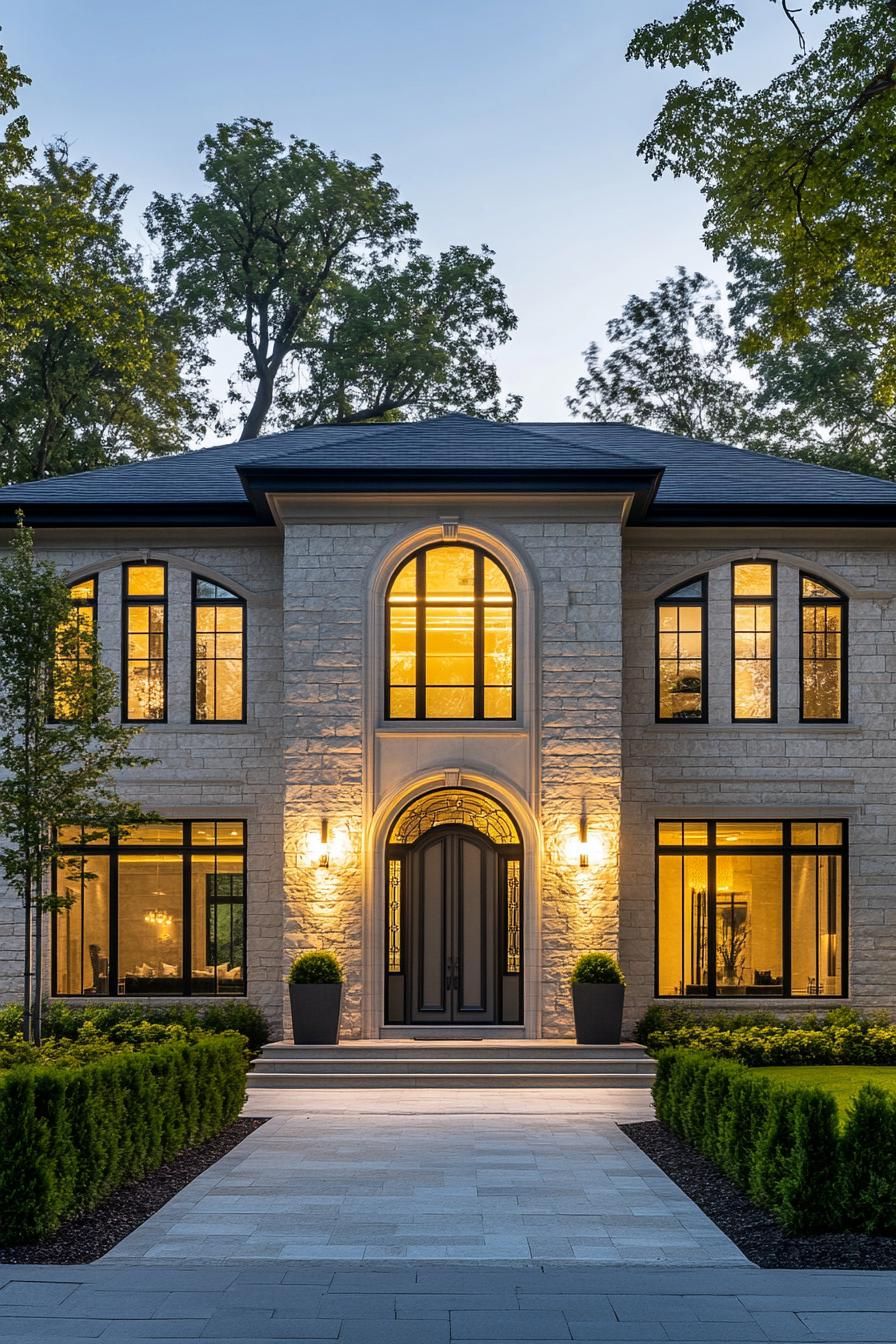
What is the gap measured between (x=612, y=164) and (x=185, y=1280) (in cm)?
1495

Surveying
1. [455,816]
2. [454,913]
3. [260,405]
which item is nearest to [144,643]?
[455,816]

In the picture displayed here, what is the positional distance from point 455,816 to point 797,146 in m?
8.69

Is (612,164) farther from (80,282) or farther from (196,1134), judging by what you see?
(196,1134)

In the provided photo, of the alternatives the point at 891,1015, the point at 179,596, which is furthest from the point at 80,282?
the point at 891,1015

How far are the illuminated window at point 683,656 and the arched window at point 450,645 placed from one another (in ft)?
7.97

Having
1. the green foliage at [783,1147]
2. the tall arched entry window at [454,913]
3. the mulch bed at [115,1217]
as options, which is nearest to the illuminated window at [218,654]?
the tall arched entry window at [454,913]

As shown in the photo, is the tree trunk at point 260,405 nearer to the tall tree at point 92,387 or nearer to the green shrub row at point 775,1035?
the tall tree at point 92,387

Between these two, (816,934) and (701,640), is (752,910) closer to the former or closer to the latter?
(816,934)

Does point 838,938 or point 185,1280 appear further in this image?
point 838,938

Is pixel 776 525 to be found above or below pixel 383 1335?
above

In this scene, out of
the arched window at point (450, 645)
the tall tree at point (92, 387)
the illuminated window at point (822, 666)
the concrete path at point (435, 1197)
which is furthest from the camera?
the tall tree at point (92, 387)

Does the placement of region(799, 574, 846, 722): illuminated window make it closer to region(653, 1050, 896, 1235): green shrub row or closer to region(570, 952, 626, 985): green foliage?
region(570, 952, 626, 985): green foliage

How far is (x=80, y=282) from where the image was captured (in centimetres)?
2155

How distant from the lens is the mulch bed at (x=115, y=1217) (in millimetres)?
8141
